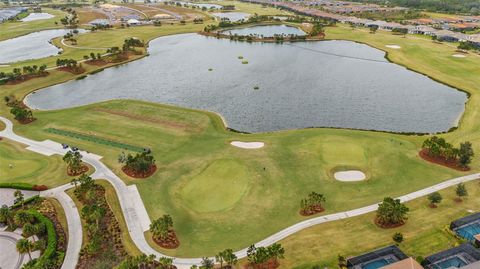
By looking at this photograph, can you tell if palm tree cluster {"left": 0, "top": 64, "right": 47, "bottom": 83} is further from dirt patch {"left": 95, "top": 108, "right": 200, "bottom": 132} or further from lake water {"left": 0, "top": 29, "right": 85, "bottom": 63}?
dirt patch {"left": 95, "top": 108, "right": 200, "bottom": 132}

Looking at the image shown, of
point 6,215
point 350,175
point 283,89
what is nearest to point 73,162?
point 6,215

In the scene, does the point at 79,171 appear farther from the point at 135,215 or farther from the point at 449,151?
the point at 449,151

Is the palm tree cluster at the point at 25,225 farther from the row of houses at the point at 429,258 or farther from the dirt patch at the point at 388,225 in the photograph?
the dirt patch at the point at 388,225

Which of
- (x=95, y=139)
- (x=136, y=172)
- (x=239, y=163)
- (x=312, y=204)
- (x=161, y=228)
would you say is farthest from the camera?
(x=95, y=139)

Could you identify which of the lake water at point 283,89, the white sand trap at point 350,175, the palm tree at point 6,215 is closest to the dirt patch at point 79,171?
the palm tree at point 6,215

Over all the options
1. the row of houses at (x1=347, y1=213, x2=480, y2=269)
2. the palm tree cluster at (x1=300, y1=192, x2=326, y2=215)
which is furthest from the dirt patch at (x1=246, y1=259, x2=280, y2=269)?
the palm tree cluster at (x1=300, y1=192, x2=326, y2=215)
